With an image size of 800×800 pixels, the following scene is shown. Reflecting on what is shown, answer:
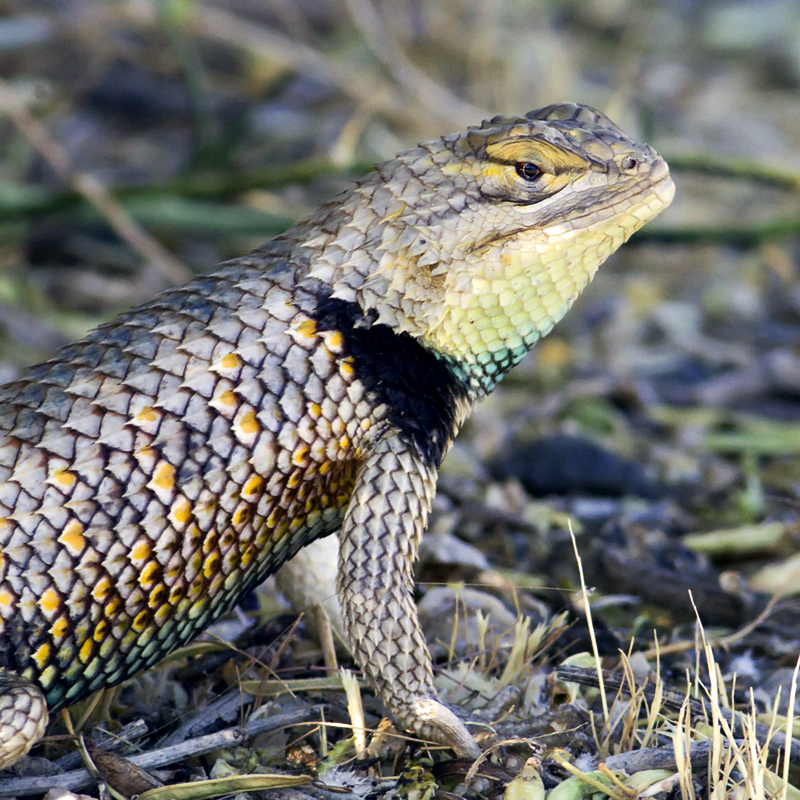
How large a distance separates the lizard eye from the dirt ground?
4.17 ft

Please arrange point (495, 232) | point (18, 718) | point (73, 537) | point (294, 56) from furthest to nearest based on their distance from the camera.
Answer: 1. point (294, 56)
2. point (495, 232)
3. point (73, 537)
4. point (18, 718)

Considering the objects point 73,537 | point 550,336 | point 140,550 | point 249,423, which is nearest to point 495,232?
point 249,423

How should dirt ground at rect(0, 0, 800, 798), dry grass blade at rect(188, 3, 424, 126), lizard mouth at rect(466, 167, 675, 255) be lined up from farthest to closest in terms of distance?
dry grass blade at rect(188, 3, 424, 126) → dirt ground at rect(0, 0, 800, 798) → lizard mouth at rect(466, 167, 675, 255)

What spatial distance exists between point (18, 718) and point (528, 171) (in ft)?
6.33

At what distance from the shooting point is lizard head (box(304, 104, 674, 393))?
116 inches

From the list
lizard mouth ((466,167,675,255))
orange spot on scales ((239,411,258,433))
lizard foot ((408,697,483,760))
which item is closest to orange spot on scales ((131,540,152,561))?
orange spot on scales ((239,411,258,433))

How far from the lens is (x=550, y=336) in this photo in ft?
21.8

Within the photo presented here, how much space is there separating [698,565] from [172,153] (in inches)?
198

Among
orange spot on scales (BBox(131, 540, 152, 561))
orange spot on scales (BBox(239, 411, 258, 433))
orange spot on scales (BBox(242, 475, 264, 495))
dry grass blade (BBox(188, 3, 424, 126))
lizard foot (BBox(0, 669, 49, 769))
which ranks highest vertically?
dry grass blade (BBox(188, 3, 424, 126))

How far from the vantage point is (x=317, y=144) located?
7566 millimetres

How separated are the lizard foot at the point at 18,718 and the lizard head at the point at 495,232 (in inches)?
51.1

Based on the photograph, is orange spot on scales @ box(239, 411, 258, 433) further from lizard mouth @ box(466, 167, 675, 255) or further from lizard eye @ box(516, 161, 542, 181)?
lizard eye @ box(516, 161, 542, 181)

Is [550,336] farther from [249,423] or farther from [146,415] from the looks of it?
[146,415]

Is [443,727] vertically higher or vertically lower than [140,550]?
lower
